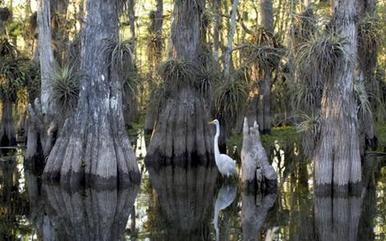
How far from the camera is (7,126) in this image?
26.1m

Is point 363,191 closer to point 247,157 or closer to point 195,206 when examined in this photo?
point 247,157

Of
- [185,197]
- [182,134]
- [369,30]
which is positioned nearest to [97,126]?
[185,197]

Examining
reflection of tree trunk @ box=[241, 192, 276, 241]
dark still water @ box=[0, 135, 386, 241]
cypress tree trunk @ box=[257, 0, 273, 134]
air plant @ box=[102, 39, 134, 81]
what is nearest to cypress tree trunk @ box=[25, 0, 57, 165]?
dark still water @ box=[0, 135, 386, 241]

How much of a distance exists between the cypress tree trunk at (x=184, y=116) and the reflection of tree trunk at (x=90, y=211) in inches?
164

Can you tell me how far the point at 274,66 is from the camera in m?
26.0

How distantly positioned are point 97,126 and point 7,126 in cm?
978

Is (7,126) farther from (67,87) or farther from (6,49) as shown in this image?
(67,87)

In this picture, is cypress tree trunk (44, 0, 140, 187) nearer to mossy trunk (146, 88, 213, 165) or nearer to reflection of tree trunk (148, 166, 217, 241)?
reflection of tree trunk (148, 166, 217, 241)

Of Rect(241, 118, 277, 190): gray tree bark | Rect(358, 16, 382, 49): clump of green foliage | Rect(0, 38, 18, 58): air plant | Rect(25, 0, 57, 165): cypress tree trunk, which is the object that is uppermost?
Rect(0, 38, 18, 58): air plant

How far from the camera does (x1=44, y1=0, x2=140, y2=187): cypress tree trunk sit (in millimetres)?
17047

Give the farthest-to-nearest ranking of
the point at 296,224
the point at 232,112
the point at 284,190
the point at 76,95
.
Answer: the point at 232,112 → the point at 76,95 → the point at 284,190 → the point at 296,224

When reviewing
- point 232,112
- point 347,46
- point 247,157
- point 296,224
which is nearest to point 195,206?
point 247,157

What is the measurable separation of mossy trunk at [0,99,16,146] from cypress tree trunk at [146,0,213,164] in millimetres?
6818

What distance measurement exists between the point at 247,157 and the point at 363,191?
2.58 metres
